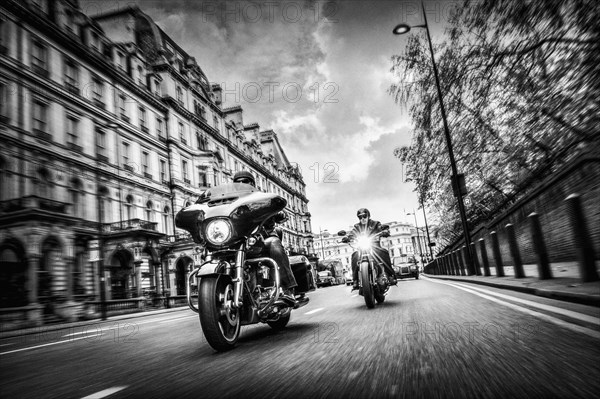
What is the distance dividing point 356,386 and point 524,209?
9952 millimetres

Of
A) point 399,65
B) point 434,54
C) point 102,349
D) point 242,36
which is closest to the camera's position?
point 102,349

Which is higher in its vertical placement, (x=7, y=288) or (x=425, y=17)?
(x=425, y=17)

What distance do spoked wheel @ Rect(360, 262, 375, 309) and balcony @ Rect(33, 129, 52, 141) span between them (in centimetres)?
2180

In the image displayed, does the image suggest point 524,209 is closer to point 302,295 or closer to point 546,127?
point 546,127

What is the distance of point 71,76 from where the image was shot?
25000mm

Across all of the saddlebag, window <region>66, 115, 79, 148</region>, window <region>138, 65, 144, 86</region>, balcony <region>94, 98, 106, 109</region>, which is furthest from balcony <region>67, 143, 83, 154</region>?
the saddlebag

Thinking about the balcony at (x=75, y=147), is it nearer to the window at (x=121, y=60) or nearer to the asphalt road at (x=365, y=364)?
the window at (x=121, y=60)

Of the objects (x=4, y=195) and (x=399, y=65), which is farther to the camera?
(x=4, y=195)

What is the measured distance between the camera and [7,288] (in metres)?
17.4

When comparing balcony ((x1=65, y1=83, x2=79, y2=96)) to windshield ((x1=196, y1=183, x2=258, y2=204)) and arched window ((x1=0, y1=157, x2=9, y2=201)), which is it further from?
windshield ((x1=196, y1=183, x2=258, y2=204))

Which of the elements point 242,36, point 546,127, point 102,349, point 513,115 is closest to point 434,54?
point 513,115

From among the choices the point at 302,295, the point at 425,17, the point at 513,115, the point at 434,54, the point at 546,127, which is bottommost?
the point at 302,295

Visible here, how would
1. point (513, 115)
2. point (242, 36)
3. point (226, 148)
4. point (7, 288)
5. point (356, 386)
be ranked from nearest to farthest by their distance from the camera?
point (356, 386), point (242, 36), point (513, 115), point (7, 288), point (226, 148)

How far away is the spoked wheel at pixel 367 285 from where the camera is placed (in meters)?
6.05
